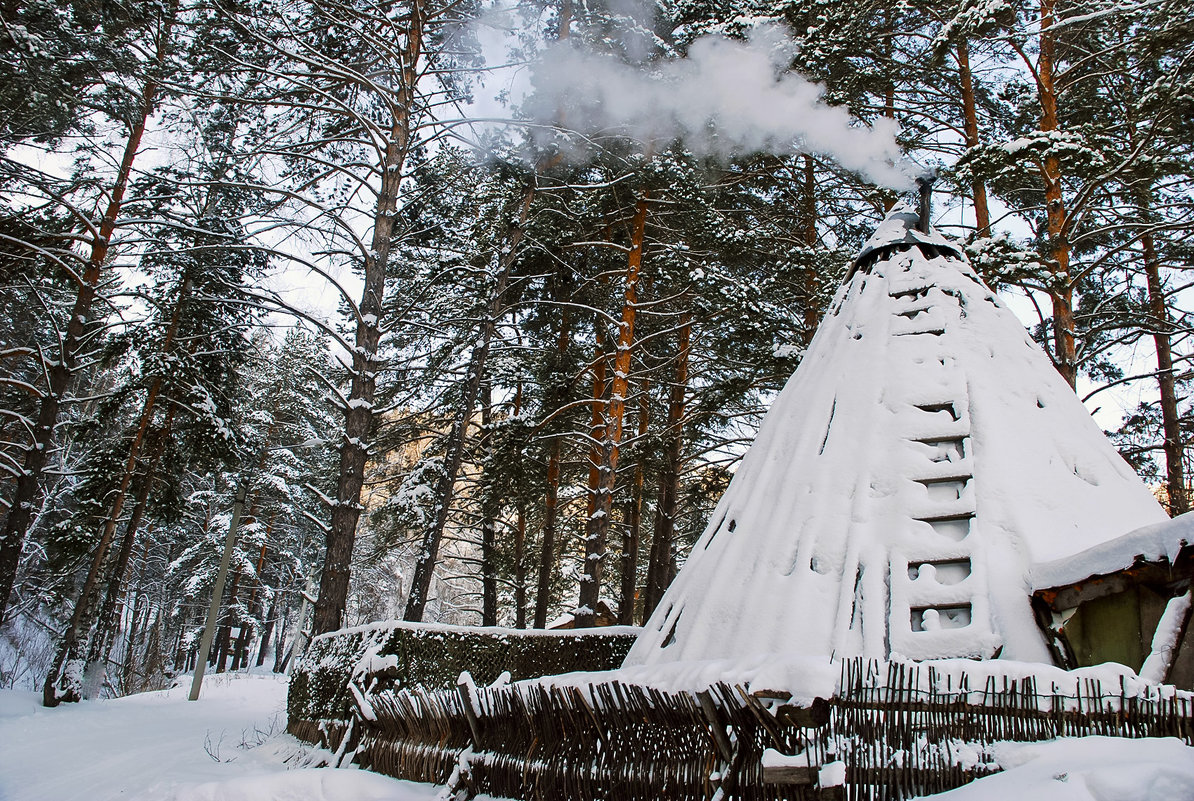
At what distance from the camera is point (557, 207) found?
42.6 feet

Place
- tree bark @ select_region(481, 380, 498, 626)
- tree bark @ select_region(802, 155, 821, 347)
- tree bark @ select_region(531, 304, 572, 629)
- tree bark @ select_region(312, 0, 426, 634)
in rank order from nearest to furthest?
tree bark @ select_region(312, 0, 426, 634) → tree bark @ select_region(802, 155, 821, 347) → tree bark @ select_region(531, 304, 572, 629) → tree bark @ select_region(481, 380, 498, 626)

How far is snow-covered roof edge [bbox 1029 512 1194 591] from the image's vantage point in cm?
271

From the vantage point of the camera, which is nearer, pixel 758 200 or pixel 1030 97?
pixel 1030 97

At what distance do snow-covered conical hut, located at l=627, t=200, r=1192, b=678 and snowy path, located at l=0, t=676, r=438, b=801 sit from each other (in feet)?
6.99

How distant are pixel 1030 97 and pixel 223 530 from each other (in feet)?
82.5

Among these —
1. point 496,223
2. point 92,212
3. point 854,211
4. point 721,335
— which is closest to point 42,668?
point 92,212

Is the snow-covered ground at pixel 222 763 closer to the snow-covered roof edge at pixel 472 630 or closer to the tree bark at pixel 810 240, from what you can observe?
the snow-covered roof edge at pixel 472 630

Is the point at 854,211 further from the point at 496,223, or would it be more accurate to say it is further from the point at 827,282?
the point at 496,223

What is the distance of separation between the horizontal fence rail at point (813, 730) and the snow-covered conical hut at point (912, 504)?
0.57 meters

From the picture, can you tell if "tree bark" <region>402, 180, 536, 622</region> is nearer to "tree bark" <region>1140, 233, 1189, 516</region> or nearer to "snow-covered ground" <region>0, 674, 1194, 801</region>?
"snow-covered ground" <region>0, 674, 1194, 801</region>

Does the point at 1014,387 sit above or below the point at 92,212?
below

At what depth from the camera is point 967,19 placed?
820cm

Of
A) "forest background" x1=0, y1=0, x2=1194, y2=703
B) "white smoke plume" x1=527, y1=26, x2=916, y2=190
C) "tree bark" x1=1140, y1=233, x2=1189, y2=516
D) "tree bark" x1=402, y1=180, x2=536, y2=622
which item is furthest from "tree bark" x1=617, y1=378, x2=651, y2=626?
"tree bark" x1=1140, y1=233, x2=1189, y2=516

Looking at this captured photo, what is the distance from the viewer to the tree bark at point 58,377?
397 inches
